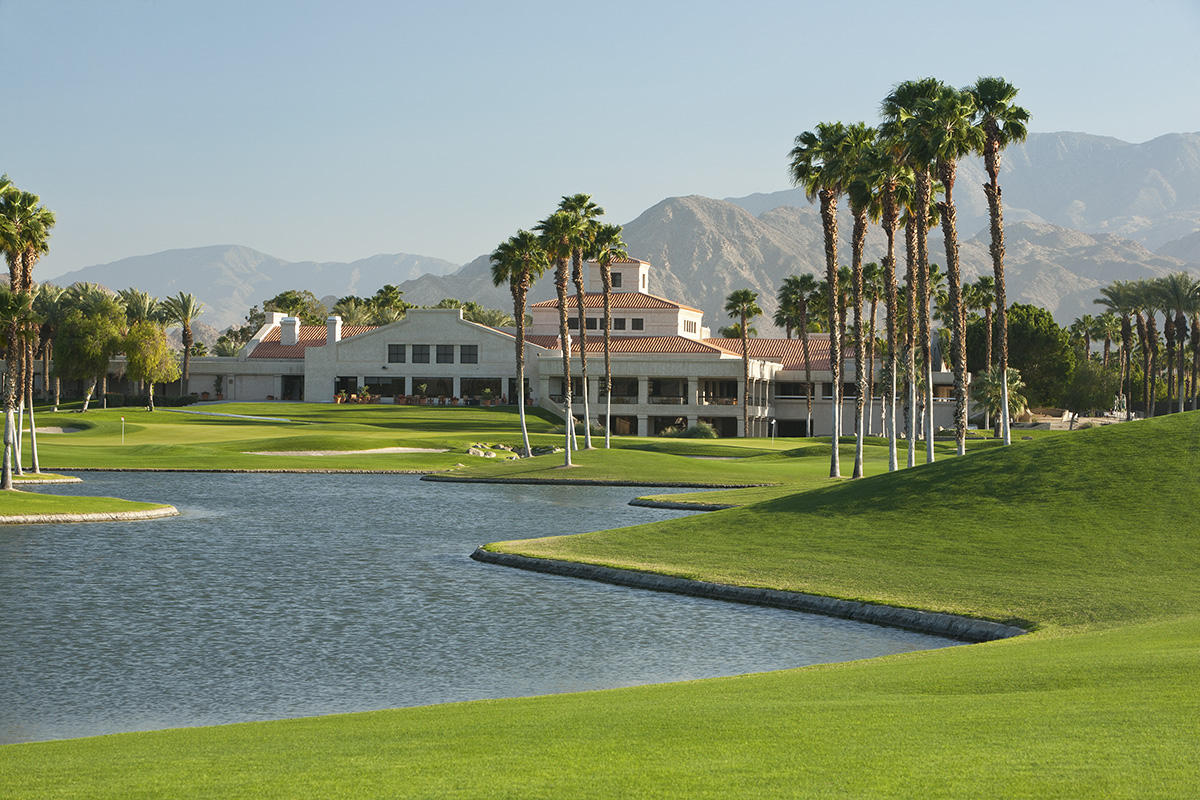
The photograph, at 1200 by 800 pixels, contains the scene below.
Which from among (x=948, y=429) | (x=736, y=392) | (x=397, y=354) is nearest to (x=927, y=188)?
(x=948, y=429)

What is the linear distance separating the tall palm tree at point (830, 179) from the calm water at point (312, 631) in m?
23.2

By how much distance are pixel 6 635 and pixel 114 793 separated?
45.5 feet

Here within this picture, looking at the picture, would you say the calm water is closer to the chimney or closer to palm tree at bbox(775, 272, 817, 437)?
palm tree at bbox(775, 272, 817, 437)

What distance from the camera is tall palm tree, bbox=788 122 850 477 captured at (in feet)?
182

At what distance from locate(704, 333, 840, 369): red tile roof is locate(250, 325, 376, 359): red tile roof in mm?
37942

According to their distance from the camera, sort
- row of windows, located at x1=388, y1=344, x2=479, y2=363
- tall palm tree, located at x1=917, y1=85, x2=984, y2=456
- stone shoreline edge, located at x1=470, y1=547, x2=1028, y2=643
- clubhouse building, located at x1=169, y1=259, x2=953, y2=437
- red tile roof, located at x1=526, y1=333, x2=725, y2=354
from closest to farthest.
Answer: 1. stone shoreline edge, located at x1=470, y1=547, x2=1028, y2=643
2. tall palm tree, located at x1=917, y1=85, x2=984, y2=456
3. clubhouse building, located at x1=169, y1=259, x2=953, y2=437
4. red tile roof, located at x1=526, y1=333, x2=725, y2=354
5. row of windows, located at x1=388, y1=344, x2=479, y2=363

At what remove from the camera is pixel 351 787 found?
1012 centimetres

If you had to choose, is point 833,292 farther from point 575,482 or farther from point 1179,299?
point 1179,299

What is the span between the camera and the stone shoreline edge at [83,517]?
40.1m

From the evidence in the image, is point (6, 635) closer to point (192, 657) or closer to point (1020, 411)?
point (192, 657)

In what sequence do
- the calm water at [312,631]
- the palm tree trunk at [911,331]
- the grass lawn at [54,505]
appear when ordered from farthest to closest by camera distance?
the palm tree trunk at [911,331] < the grass lawn at [54,505] < the calm water at [312,631]

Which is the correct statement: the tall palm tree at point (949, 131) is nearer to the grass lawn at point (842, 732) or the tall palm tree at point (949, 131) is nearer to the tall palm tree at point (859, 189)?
the tall palm tree at point (859, 189)

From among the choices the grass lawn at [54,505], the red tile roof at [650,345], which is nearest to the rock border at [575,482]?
the grass lawn at [54,505]

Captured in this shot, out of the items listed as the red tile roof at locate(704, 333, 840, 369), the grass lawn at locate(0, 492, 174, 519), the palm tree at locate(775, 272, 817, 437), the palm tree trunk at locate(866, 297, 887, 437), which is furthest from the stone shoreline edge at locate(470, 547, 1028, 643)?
the red tile roof at locate(704, 333, 840, 369)
